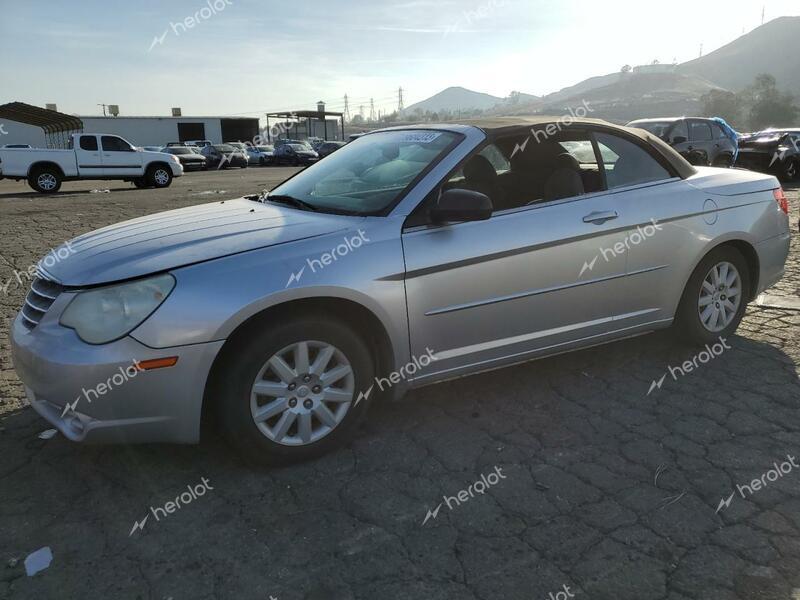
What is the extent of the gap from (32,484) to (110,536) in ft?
2.13

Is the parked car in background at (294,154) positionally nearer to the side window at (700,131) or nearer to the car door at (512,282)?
the side window at (700,131)

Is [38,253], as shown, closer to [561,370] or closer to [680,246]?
[561,370]

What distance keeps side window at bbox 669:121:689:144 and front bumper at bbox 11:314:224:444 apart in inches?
576

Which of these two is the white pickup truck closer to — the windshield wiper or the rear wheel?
the windshield wiper

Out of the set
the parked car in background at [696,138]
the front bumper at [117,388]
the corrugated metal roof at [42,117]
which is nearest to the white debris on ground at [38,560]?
the front bumper at [117,388]

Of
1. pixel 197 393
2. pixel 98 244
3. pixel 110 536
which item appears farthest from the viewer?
pixel 98 244

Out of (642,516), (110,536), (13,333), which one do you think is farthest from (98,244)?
(642,516)

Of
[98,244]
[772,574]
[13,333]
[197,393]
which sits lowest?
[772,574]

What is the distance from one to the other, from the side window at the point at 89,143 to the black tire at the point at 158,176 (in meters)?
1.70

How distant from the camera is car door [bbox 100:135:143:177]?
62.8 feet

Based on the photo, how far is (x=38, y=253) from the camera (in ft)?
26.9

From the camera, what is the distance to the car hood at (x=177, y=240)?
2741 millimetres

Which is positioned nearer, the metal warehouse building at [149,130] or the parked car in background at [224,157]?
the parked car in background at [224,157]

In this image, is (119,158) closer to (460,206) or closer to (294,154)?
(460,206)
